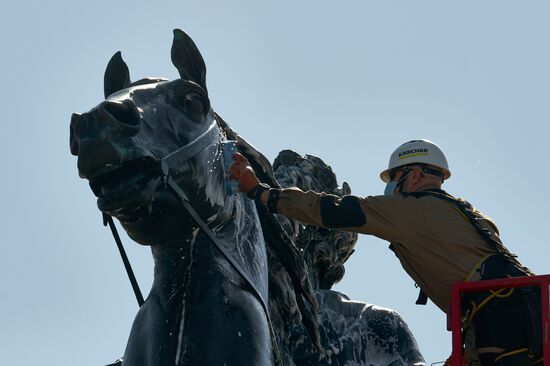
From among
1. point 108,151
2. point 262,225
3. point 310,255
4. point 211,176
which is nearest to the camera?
point 108,151

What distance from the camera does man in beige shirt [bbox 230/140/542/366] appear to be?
8789 millimetres

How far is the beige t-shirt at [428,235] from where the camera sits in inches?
356

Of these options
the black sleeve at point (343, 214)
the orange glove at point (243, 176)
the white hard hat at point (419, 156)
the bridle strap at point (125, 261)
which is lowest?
the bridle strap at point (125, 261)

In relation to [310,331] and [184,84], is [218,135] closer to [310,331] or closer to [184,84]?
[184,84]

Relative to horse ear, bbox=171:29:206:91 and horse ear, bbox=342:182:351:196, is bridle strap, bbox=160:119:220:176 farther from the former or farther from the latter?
horse ear, bbox=342:182:351:196

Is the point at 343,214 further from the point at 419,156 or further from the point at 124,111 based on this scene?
the point at 124,111

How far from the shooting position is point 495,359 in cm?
873

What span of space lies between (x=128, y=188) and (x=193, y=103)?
884 millimetres

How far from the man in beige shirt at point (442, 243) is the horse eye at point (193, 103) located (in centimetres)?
35

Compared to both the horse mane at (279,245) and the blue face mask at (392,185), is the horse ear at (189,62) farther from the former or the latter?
the blue face mask at (392,185)

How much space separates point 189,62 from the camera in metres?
9.55

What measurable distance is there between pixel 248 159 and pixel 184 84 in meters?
0.66

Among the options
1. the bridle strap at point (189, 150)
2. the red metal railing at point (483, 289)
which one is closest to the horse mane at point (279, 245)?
the bridle strap at point (189, 150)

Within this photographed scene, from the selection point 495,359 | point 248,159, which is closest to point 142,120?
point 248,159
